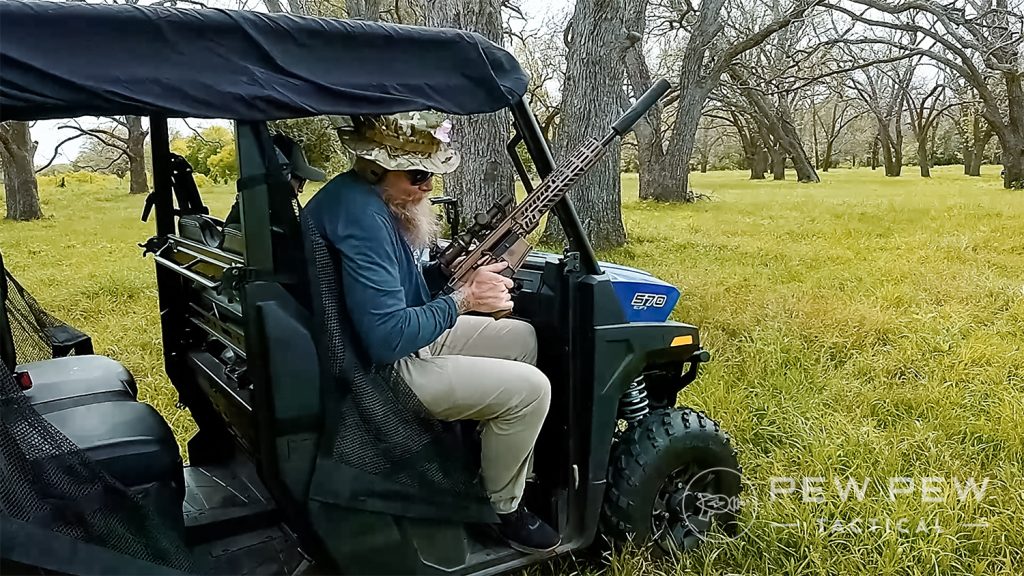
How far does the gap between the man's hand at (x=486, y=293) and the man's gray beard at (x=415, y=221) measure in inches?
7.6

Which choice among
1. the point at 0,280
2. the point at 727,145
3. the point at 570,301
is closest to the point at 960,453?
the point at 570,301

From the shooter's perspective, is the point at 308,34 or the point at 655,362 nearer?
the point at 308,34

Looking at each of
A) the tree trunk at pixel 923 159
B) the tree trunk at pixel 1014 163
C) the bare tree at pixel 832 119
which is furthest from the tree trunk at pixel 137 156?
the bare tree at pixel 832 119

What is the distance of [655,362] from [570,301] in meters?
0.46

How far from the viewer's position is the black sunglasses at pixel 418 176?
229 cm

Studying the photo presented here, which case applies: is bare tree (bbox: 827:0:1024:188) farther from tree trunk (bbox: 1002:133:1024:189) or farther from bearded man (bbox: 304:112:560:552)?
bearded man (bbox: 304:112:560:552)

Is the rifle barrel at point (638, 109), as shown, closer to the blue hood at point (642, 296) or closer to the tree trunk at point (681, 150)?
the blue hood at point (642, 296)

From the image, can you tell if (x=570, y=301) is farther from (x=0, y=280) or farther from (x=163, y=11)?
(x=0, y=280)

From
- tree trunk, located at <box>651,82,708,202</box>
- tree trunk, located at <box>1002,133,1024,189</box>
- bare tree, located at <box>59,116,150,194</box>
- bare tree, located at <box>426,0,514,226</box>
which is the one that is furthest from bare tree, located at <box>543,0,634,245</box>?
tree trunk, located at <box>1002,133,1024,189</box>

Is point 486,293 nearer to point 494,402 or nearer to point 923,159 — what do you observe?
point 494,402

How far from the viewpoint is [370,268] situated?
2115mm

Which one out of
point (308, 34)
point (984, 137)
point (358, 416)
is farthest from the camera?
point (984, 137)

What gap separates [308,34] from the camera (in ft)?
6.35

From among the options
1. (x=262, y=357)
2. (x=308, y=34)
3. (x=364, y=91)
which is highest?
(x=308, y=34)
